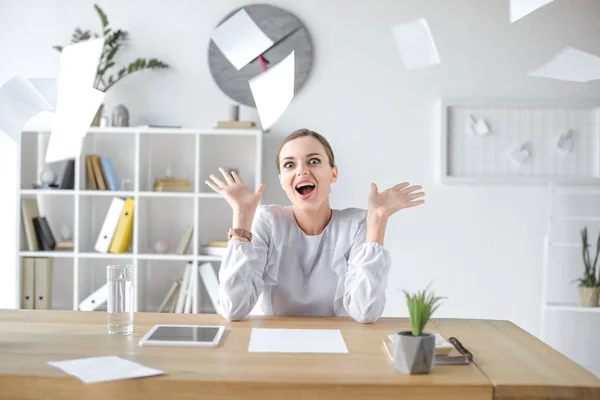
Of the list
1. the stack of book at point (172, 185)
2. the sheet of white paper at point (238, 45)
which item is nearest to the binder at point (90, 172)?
the stack of book at point (172, 185)

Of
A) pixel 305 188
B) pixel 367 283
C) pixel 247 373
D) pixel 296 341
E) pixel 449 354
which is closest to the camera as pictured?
pixel 247 373

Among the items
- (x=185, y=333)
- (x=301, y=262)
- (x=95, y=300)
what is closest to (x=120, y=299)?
(x=185, y=333)

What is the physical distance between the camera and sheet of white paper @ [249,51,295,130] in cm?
387

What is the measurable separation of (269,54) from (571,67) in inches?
67.1

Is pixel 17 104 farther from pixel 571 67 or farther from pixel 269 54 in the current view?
pixel 571 67

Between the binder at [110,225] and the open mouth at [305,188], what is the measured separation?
1.77 meters

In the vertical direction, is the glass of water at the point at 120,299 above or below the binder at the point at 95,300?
above

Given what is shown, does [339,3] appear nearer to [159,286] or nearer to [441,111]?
[441,111]

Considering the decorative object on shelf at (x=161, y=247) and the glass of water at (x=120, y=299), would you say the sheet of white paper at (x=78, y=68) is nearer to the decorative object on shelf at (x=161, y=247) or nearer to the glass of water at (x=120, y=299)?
the glass of water at (x=120, y=299)

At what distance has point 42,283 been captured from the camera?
373 centimetres

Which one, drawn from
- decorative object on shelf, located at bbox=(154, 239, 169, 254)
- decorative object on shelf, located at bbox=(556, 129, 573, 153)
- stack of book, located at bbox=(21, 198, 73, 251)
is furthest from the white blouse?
decorative object on shelf, located at bbox=(556, 129, 573, 153)

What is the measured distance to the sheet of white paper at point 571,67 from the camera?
3.90 m

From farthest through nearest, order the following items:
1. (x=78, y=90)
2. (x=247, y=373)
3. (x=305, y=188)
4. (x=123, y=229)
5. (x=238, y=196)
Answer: (x=123, y=229) < (x=78, y=90) < (x=305, y=188) < (x=238, y=196) < (x=247, y=373)

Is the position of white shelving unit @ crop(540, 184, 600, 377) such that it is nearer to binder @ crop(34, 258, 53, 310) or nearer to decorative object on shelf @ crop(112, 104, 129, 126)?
decorative object on shelf @ crop(112, 104, 129, 126)
